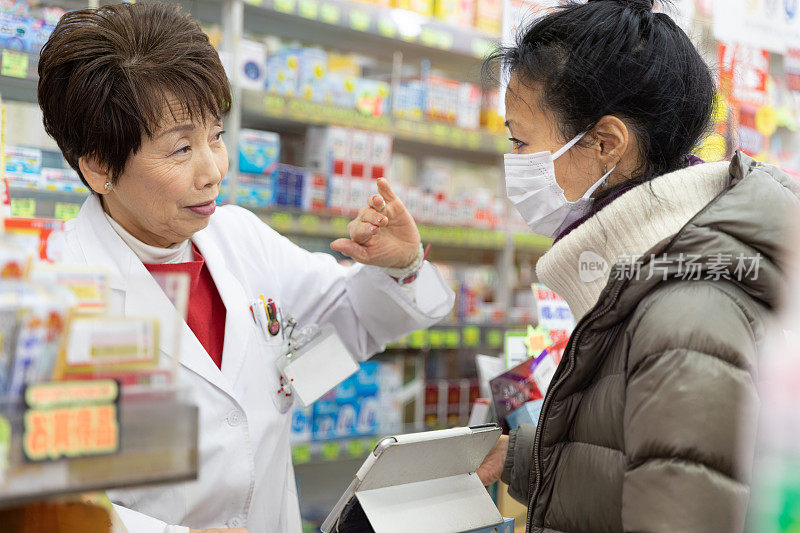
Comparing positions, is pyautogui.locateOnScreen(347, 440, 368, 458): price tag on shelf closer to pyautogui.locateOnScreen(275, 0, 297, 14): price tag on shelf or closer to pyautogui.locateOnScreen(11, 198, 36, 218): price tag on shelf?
pyautogui.locateOnScreen(11, 198, 36, 218): price tag on shelf

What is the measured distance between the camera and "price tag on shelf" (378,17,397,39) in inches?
138

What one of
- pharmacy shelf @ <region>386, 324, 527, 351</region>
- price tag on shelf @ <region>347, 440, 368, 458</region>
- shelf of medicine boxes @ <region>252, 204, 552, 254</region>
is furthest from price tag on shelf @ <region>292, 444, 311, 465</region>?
shelf of medicine boxes @ <region>252, 204, 552, 254</region>

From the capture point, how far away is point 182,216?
1556 mm

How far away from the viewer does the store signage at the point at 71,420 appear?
61cm

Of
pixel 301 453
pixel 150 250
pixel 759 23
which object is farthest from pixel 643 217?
pixel 759 23

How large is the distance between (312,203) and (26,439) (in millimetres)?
2880

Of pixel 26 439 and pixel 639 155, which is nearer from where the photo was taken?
pixel 26 439

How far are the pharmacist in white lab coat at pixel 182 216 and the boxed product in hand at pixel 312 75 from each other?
1.76 metres

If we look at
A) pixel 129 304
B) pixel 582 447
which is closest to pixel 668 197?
pixel 582 447

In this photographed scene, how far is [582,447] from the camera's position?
3.75ft

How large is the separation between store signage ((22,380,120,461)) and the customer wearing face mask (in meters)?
0.67

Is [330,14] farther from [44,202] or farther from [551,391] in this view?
[551,391]

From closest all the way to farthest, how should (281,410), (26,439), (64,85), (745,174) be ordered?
(26,439) < (745,174) < (64,85) < (281,410)

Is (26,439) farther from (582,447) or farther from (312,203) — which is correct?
(312,203)
